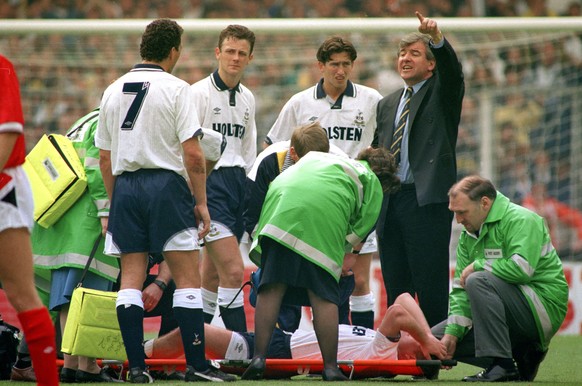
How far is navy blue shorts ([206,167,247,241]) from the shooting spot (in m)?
7.63

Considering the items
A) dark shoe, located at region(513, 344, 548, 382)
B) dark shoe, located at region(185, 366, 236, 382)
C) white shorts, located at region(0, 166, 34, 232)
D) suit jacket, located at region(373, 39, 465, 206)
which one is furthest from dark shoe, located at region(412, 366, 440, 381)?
white shorts, located at region(0, 166, 34, 232)

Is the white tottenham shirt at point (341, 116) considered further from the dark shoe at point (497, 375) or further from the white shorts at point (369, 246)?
the dark shoe at point (497, 375)

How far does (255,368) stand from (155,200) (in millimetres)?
1110

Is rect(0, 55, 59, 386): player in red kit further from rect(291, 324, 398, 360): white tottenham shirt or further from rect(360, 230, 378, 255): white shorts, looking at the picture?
rect(360, 230, 378, 255): white shorts

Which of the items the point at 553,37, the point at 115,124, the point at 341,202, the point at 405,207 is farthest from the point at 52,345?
the point at 553,37

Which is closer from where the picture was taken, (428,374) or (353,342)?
(428,374)

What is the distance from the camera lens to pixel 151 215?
596 cm

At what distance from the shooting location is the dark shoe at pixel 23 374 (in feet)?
20.6

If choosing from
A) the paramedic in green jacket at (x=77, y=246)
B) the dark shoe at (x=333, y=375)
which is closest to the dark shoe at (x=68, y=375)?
the paramedic in green jacket at (x=77, y=246)

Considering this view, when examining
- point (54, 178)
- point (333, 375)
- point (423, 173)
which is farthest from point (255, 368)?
point (423, 173)

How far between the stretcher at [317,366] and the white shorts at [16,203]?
1.83m

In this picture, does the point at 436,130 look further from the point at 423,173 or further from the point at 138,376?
the point at 138,376

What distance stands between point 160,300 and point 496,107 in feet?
25.6

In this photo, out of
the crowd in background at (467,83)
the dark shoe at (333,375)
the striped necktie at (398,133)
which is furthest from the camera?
the crowd in background at (467,83)
